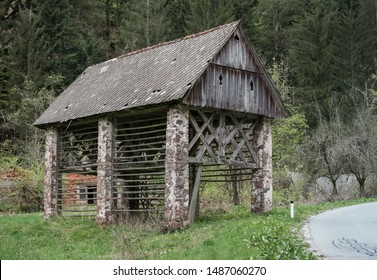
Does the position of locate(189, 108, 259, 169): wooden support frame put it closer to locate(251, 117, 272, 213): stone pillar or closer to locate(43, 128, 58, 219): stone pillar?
locate(251, 117, 272, 213): stone pillar

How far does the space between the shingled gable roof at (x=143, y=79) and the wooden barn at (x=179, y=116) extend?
6 cm

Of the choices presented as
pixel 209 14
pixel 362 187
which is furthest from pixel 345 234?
pixel 209 14

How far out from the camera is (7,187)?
33.8 meters

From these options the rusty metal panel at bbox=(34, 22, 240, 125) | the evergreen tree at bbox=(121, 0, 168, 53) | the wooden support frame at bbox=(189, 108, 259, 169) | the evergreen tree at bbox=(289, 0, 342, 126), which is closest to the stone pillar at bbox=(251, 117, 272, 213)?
the wooden support frame at bbox=(189, 108, 259, 169)

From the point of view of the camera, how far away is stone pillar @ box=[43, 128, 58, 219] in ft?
79.4

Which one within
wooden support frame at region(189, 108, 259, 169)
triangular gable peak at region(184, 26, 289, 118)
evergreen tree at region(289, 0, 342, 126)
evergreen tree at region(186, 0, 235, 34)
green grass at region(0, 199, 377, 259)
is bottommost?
green grass at region(0, 199, 377, 259)

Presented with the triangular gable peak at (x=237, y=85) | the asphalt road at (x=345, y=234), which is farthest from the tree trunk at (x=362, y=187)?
the triangular gable peak at (x=237, y=85)

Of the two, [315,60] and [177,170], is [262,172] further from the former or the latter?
[315,60]

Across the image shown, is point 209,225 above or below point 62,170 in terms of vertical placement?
below

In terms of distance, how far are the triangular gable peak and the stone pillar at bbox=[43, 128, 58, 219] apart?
881cm

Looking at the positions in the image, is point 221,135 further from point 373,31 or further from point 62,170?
point 373,31
